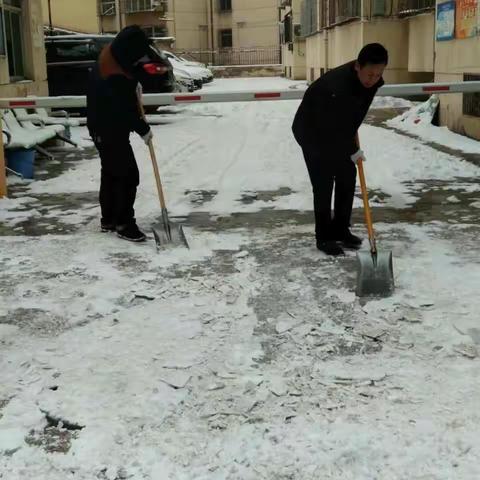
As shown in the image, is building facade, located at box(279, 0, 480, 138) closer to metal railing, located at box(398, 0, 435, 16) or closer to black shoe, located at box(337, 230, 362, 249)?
metal railing, located at box(398, 0, 435, 16)

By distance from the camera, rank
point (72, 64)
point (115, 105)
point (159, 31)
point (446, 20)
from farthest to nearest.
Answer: point (159, 31) → point (72, 64) → point (446, 20) → point (115, 105)

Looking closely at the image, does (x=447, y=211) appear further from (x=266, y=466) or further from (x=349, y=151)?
(x=266, y=466)

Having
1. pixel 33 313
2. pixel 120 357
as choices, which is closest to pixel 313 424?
pixel 120 357

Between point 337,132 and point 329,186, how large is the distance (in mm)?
421

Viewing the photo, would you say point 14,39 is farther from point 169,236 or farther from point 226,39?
point 226,39

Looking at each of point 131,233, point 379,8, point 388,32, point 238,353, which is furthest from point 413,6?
point 238,353

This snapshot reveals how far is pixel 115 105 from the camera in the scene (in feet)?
18.6

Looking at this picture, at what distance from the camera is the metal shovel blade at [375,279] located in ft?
14.0

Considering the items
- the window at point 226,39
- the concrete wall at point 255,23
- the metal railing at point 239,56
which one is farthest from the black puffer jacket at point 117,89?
the window at point 226,39

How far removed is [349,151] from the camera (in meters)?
5.02

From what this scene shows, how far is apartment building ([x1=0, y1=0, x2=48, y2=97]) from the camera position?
12.3m

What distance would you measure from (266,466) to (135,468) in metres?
0.48

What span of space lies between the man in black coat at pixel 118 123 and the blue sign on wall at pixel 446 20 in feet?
24.8

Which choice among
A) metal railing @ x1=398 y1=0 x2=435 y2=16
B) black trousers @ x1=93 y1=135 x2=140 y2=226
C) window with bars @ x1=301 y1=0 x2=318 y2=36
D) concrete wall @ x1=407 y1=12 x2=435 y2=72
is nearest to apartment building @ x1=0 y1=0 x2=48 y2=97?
black trousers @ x1=93 y1=135 x2=140 y2=226
